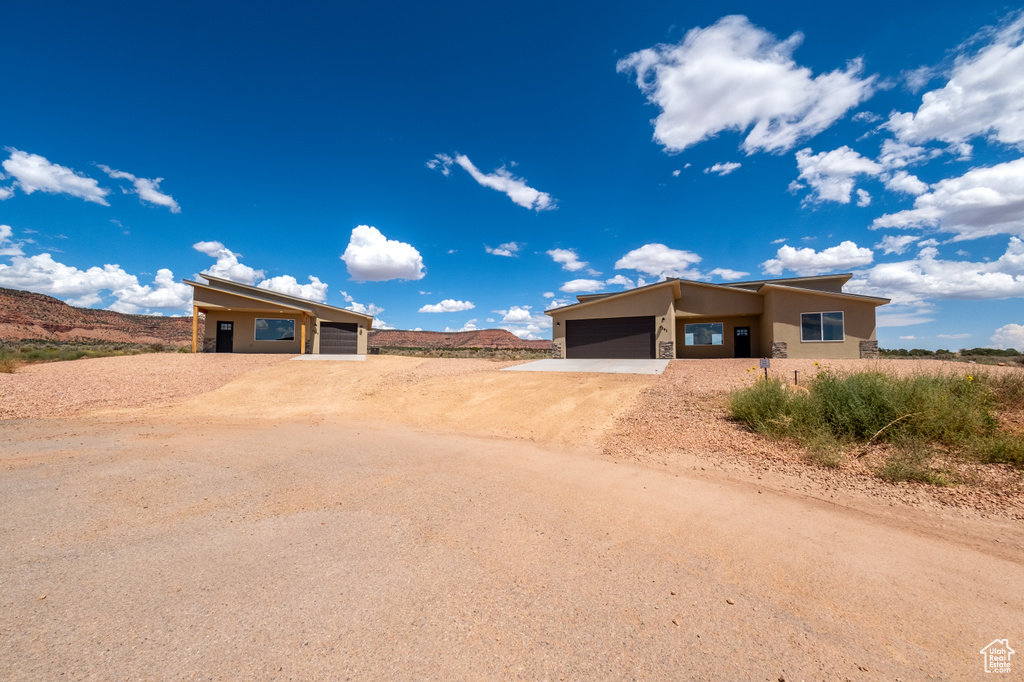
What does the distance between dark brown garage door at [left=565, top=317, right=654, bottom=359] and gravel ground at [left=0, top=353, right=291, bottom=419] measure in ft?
44.7

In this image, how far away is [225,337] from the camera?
22.3m

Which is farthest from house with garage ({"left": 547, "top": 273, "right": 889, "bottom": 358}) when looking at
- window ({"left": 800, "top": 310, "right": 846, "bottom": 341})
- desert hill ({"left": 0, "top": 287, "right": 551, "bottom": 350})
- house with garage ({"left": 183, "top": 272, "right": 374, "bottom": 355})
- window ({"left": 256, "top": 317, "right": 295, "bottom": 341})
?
desert hill ({"left": 0, "top": 287, "right": 551, "bottom": 350})

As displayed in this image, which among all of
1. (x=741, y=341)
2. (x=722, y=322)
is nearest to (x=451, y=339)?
(x=722, y=322)

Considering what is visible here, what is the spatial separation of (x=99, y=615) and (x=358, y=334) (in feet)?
81.2

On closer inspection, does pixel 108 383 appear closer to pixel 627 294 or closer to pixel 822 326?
pixel 627 294

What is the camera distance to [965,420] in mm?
5973

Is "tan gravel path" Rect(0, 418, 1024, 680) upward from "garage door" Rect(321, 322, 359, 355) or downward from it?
downward

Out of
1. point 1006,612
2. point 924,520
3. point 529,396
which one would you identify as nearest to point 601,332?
point 529,396

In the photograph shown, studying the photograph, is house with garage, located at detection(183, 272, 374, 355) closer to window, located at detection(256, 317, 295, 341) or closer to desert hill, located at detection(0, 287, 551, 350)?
window, located at detection(256, 317, 295, 341)

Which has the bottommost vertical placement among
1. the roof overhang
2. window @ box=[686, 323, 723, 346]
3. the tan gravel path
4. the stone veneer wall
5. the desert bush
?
the tan gravel path

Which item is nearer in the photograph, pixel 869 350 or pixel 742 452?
pixel 742 452

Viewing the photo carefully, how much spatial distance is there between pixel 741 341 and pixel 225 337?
26.7 m

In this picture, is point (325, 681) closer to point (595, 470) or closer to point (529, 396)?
point (595, 470)

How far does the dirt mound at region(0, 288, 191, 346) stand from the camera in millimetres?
46375
